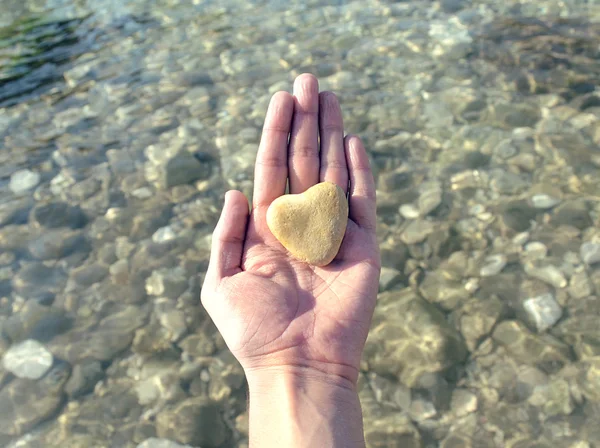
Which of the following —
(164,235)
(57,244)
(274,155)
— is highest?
(274,155)

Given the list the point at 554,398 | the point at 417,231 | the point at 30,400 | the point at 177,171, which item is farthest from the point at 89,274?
the point at 554,398

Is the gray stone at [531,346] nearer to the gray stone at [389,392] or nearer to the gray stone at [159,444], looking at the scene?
the gray stone at [389,392]

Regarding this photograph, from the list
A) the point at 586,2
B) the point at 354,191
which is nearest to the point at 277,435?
the point at 354,191

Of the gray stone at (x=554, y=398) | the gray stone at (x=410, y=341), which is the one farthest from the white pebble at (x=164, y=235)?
the gray stone at (x=554, y=398)

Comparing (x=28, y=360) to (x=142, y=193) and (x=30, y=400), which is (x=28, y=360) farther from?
(x=142, y=193)

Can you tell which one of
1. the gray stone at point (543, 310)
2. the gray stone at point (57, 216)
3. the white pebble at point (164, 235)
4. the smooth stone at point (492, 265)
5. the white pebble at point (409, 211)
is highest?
the gray stone at point (57, 216)
